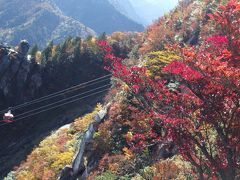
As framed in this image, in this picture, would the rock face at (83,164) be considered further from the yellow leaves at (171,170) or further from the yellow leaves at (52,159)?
the yellow leaves at (171,170)

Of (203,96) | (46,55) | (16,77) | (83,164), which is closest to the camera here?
(203,96)

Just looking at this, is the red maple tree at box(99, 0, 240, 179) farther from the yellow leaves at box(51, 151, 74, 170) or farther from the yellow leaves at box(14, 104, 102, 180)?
the yellow leaves at box(14, 104, 102, 180)

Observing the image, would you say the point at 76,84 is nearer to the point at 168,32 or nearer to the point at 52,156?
the point at 168,32

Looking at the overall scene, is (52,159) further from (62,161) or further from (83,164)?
(83,164)

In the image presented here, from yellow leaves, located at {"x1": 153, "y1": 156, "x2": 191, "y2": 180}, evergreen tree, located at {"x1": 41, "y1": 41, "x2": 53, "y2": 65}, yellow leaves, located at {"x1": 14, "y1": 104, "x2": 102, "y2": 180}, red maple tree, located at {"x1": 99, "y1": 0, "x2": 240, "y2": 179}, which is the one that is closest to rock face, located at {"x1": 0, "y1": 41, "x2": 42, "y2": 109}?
evergreen tree, located at {"x1": 41, "y1": 41, "x2": 53, "y2": 65}

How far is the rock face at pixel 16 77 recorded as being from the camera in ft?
252

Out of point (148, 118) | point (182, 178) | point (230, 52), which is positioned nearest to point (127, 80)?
point (148, 118)

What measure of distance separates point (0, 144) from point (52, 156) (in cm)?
3615

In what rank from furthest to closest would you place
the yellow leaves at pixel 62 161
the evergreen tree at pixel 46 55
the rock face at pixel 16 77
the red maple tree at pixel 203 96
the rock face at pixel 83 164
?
1. the evergreen tree at pixel 46 55
2. the rock face at pixel 16 77
3. the yellow leaves at pixel 62 161
4. the rock face at pixel 83 164
5. the red maple tree at pixel 203 96

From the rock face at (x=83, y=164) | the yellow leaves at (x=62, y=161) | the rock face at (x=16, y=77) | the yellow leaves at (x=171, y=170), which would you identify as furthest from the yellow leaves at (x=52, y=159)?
the rock face at (x=16, y=77)

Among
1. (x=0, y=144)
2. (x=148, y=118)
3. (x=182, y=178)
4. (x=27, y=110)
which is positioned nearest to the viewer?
(x=148, y=118)

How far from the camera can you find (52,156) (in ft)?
114

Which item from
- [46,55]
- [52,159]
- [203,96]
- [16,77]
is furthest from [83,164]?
[46,55]

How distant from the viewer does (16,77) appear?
78.2m
